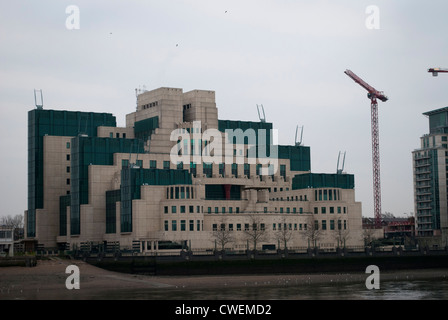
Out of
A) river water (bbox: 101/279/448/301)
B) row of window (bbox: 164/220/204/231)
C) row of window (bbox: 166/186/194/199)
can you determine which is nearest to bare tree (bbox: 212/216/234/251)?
row of window (bbox: 164/220/204/231)

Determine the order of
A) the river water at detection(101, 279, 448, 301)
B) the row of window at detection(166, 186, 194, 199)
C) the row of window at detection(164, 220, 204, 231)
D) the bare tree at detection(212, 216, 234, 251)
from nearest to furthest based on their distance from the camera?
the river water at detection(101, 279, 448, 301) → the bare tree at detection(212, 216, 234, 251) → the row of window at detection(164, 220, 204, 231) → the row of window at detection(166, 186, 194, 199)

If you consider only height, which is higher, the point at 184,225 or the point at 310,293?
the point at 184,225

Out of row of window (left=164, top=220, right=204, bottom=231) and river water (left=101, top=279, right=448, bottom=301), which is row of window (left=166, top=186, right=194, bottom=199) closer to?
row of window (left=164, top=220, right=204, bottom=231)

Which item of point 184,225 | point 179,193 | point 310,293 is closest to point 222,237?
point 184,225

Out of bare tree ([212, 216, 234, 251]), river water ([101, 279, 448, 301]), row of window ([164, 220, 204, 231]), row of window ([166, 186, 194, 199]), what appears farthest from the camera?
row of window ([166, 186, 194, 199])

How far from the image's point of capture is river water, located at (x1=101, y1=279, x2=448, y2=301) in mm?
121438

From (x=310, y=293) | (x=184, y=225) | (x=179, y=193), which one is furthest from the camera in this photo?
(x=179, y=193)

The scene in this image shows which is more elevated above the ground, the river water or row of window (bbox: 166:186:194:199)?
row of window (bbox: 166:186:194:199)

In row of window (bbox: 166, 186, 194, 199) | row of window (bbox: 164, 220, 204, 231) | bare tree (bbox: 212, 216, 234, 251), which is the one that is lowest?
bare tree (bbox: 212, 216, 234, 251)

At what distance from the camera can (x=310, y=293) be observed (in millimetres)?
129625

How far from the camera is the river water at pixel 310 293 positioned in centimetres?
12144

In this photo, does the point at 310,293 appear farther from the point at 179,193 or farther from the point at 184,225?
the point at 179,193
